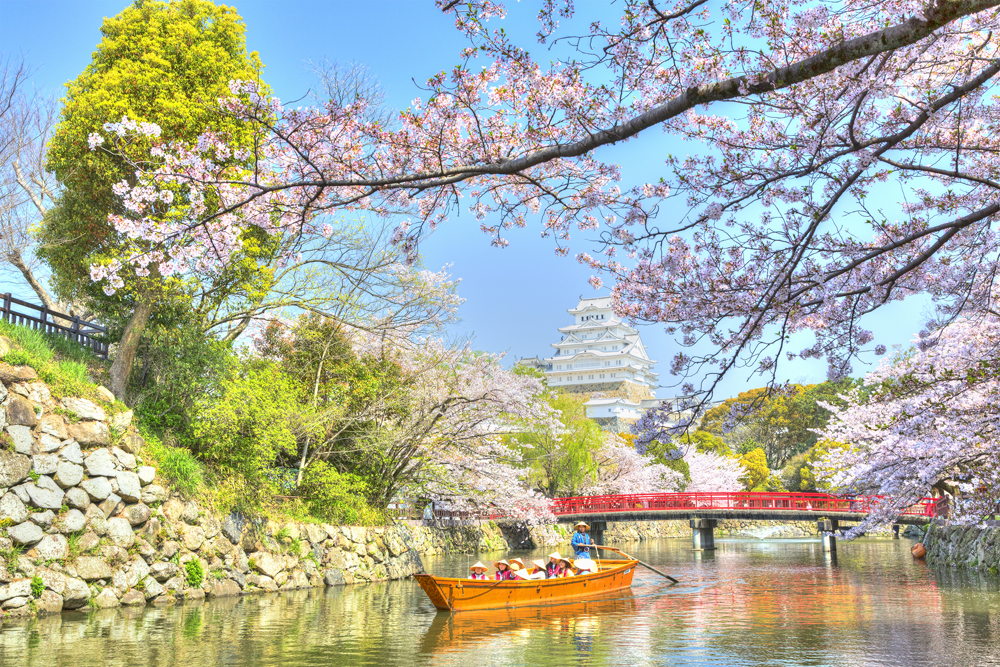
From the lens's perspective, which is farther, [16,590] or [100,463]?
[100,463]

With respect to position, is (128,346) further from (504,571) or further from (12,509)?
(504,571)

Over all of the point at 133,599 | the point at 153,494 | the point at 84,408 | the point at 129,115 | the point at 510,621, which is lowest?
the point at 510,621

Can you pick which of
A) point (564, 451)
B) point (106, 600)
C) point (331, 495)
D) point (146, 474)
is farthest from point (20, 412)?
point (564, 451)

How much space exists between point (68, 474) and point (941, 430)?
15.0 meters

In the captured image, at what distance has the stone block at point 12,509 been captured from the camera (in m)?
11.5

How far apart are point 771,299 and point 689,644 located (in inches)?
Result: 234

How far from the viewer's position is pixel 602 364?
77500mm

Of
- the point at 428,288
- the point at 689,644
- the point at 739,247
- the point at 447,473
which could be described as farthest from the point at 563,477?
the point at 739,247

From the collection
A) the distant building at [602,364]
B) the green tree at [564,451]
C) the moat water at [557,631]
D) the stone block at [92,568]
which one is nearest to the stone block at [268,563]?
the moat water at [557,631]

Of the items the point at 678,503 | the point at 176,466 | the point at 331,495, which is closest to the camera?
the point at 176,466

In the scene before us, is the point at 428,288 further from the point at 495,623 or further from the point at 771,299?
the point at 771,299

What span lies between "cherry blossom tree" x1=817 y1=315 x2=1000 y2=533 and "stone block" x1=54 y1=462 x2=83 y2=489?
12.5 m

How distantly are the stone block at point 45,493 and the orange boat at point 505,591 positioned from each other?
19.9 ft

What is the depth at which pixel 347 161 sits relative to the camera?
22.3 ft
